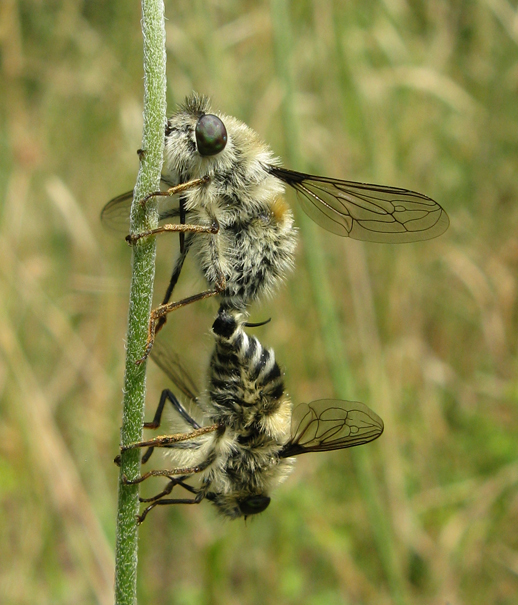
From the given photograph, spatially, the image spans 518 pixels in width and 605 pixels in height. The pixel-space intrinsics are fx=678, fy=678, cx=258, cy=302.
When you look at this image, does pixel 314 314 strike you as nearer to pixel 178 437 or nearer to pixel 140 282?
pixel 178 437

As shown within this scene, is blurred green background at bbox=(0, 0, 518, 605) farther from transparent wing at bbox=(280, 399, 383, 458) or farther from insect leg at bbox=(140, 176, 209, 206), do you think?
insect leg at bbox=(140, 176, 209, 206)

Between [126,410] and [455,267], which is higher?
[455,267]

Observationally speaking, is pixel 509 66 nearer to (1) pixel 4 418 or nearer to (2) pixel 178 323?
(2) pixel 178 323

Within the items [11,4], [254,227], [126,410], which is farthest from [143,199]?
[11,4]

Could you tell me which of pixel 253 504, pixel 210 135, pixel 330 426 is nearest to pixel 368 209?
pixel 210 135

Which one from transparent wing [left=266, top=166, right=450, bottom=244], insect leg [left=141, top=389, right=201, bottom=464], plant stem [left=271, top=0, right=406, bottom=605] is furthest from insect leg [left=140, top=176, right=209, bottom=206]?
plant stem [left=271, top=0, right=406, bottom=605]

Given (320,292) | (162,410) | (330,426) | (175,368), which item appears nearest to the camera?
(330,426)
